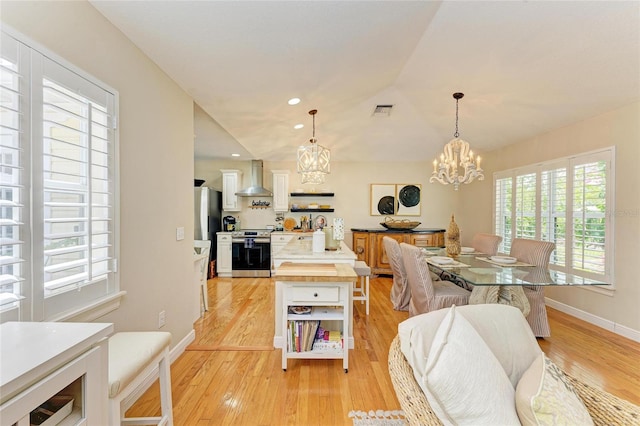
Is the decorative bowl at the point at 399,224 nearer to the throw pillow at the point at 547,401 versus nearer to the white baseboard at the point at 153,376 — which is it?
the white baseboard at the point at 153,376

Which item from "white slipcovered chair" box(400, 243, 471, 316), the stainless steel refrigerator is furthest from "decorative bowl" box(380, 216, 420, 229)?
the stainless steel refrigerator

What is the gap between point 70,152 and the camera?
1.39 m

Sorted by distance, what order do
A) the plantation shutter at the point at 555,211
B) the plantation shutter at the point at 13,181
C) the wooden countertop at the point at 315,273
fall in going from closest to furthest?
the plantation shutter at the point at 13,181 → the wooden countertop at the point at 315,273 → the plantation shutter at the point at 555,211

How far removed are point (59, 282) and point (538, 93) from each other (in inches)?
172

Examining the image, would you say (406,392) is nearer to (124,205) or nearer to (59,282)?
(59,282)

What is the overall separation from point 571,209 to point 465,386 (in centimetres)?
367

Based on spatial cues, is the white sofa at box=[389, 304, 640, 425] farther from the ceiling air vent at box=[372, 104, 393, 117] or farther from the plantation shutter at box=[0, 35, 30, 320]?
the ceiling air vent at box=[372, 104, 393, 117]

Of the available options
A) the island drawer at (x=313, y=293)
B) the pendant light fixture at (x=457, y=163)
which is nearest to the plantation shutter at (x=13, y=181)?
the island drawer at (x=313, y=293)

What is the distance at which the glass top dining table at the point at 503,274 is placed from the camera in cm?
212

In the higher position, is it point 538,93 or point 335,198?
point 538,93

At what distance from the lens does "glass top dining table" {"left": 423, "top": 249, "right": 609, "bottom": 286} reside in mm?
2117

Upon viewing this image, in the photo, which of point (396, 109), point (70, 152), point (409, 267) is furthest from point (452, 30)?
point (70, 152)

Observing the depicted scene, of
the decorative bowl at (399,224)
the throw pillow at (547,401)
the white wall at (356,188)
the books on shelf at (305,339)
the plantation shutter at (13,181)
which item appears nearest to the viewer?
the throw pillow at (547,401)

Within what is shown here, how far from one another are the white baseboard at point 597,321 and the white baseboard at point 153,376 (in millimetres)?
4318
